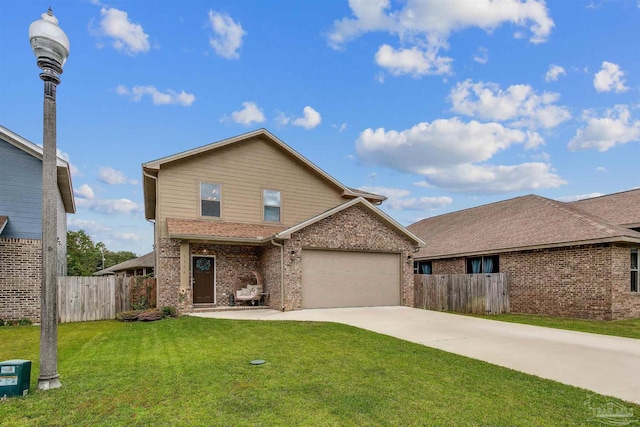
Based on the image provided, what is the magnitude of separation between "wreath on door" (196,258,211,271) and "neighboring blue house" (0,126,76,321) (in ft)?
16.5

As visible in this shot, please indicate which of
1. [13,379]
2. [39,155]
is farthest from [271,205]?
[13,379]

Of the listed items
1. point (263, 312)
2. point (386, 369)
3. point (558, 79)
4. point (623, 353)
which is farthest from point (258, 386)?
point (558, 79)

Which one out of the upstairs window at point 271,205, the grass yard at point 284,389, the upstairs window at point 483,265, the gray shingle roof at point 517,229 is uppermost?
the upstairs window at point 271,205

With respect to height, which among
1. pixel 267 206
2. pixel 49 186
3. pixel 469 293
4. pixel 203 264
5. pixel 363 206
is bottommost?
pixel 469 293

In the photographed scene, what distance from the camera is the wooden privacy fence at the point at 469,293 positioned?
15.2 m

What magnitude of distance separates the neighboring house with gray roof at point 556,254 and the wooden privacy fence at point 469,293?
798mm

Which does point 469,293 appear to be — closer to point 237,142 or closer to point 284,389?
point 237,142

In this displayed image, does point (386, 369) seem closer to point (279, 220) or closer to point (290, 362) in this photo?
point (290, 362)

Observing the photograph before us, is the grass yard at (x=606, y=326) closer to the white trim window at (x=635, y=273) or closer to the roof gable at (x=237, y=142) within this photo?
the white trim window at (x=635, y=273)

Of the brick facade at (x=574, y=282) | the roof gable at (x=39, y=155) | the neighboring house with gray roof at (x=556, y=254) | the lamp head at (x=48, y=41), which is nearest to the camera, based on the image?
the lamp head at (x=48, y=41)

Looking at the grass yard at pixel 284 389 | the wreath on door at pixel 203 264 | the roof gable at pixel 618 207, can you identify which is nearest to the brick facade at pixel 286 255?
the wreath on door at pixel 203 264

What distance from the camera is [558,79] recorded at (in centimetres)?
1570

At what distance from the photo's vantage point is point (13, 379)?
446 centimetres

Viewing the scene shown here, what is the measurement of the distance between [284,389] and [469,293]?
12.9 meters
